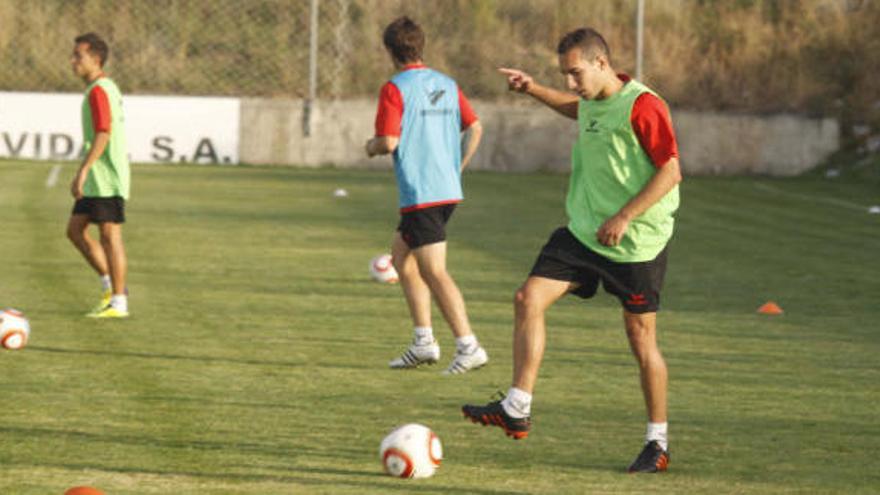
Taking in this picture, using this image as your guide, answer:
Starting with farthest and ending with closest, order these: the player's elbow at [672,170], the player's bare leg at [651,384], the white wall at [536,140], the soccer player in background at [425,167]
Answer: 1. the white wall at [536,140]
2. the soccer player in background at [425,167]
3. the player's bare leg at [651,384]
4. the player's elbow at [672,170]

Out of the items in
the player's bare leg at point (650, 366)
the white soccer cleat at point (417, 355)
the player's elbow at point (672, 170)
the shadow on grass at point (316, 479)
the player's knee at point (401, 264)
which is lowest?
the white soccer cleat at point (417, 355)

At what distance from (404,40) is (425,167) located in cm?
74

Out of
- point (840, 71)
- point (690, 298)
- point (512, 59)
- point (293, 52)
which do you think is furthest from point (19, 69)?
point (690, 298)

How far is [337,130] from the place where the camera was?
115ft

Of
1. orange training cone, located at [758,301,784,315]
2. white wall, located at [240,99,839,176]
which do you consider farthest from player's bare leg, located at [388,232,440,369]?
white wall, located at [240,99,839,176]

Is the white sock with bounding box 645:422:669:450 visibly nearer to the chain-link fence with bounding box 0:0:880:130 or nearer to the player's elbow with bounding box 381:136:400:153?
the player's elbow with bounding box 381:136:400:153

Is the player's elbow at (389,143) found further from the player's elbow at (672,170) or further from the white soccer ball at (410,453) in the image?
the white soccer ball at (410,453)

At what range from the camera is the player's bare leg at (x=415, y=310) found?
1091 cm

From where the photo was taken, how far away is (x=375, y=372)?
35.3ft

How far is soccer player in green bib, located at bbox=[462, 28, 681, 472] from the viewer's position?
7961 mm

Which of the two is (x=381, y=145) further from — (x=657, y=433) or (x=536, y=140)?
(x=536, y=140)

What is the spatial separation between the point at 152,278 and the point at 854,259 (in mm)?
7033

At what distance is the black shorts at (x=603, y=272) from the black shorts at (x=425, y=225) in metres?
2.53

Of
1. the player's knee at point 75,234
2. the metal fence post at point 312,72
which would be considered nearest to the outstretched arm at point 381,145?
the player's knee at point 75,234
